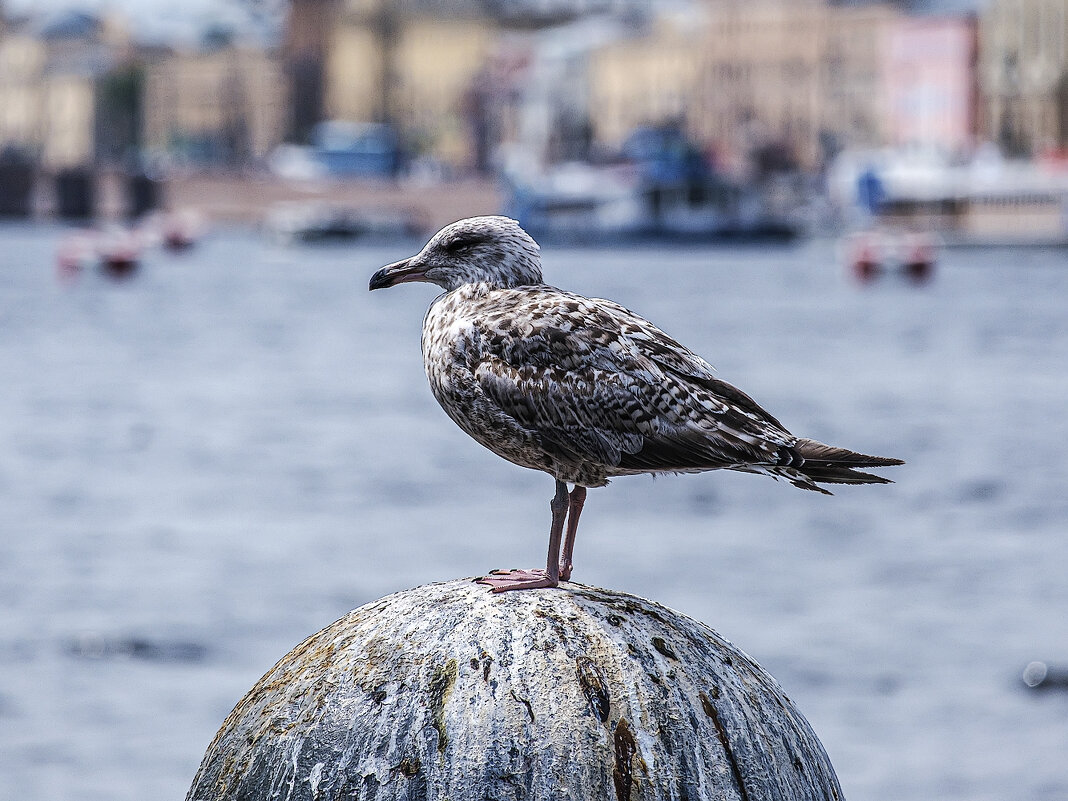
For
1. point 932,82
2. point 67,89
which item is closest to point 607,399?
point 932,82

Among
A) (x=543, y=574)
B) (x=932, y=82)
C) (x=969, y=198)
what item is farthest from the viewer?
(x=932, y=82)

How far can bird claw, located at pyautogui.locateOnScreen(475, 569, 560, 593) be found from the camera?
4316 mm

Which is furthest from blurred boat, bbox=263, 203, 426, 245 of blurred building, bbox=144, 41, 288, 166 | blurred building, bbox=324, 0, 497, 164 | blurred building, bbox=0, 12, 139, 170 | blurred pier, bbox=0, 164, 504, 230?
blurred building, bbox=0, 12, 139, 170

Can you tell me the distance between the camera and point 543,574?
14.5 feet

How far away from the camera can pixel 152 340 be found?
51.2 metres

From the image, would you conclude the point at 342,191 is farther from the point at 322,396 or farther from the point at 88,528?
the point at 88,528

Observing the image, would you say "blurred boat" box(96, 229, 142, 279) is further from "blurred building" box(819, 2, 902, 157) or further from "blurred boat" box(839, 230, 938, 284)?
"blurred building" box(819, 2, 902, 157)

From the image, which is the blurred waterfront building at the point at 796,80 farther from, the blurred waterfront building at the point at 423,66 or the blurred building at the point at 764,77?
the blurred waterfront building at the point at 423,66

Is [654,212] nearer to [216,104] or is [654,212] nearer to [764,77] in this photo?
[764,77]

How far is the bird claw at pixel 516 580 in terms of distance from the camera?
14.2 feet

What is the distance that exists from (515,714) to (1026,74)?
337 feet

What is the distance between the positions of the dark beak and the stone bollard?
2.36ft

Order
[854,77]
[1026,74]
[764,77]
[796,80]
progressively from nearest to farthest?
1. [1026,74]
2. [854,77]
3. [796,80]
4. [764,77]

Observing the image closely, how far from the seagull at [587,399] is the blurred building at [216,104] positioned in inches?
6145
